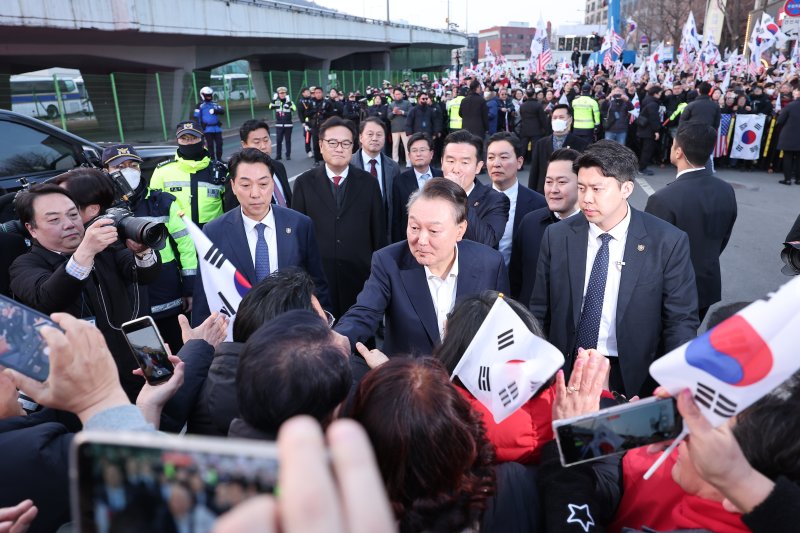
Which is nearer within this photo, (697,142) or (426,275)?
(426,275)

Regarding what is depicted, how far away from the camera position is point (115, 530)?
64cm

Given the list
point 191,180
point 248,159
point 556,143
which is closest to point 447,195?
point 248,159

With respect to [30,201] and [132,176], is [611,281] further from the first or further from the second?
[132,176]

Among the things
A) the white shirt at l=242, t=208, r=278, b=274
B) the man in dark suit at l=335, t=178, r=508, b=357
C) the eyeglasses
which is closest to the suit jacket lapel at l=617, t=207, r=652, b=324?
the man in dark suit at l=335, t=178, r=508, b=357

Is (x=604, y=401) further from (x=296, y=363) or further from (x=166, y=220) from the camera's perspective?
(x=166, y=220)

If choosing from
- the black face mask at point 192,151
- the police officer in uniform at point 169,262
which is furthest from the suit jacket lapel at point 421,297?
the black face mask at point 192,151

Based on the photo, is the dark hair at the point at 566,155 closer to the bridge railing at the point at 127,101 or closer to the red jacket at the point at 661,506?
the red jacket at the point at 661,506

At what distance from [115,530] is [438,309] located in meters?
2.14

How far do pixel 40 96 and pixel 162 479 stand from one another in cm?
1713

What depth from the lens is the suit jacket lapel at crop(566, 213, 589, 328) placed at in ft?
8.98

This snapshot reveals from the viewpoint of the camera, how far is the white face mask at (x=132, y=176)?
12.6 ft

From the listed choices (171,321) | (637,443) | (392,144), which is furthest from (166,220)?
(392,144)

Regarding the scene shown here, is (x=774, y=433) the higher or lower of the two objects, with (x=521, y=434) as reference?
higher

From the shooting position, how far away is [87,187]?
3.11 meters
